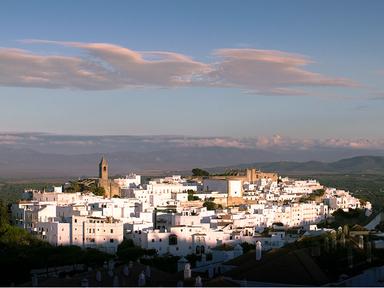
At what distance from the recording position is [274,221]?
1745 inches

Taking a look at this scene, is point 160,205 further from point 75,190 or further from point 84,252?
point 84,252

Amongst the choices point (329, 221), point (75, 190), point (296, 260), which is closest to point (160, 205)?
point (75, 190)

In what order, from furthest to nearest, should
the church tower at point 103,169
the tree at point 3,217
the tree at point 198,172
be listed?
1. the tree at point 198,172
2. the church tower at point 103,169
3. the tree at point 3,217

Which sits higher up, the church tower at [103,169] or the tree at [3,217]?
the church tower at [103,169]

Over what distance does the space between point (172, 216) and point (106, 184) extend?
15.0 meters

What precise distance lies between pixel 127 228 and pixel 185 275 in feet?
53.2

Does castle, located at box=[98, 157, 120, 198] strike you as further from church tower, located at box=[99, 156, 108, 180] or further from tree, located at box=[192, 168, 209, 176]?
tree, located at box=[192, 168, 209, 176]

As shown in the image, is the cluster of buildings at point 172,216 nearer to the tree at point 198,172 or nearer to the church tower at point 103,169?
the church tower at point 103,169

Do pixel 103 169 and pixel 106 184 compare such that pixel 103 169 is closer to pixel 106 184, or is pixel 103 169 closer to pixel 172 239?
pixel 106 184

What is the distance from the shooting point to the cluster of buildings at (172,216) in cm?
3472

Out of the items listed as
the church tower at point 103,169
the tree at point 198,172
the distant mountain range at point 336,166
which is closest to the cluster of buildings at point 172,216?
the church tower at point 103,169

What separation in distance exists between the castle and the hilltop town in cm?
7

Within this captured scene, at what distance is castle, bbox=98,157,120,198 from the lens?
52.5m

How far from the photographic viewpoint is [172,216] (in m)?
39.1
